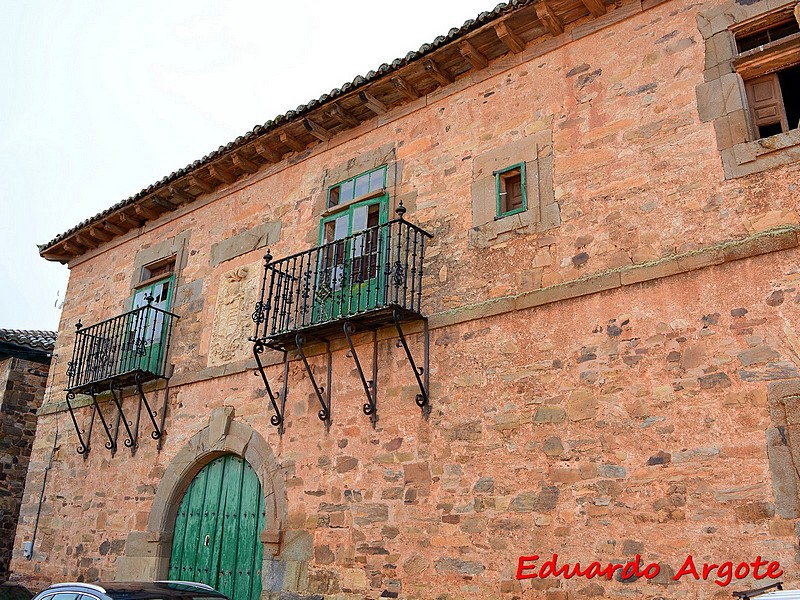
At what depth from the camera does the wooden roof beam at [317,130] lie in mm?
9148

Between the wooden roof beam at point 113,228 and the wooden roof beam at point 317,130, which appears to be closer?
the wooden roof beam at point 317,130

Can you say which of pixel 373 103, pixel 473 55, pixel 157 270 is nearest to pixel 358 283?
pixel 373 103

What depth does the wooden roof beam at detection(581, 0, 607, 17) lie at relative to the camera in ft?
22.9

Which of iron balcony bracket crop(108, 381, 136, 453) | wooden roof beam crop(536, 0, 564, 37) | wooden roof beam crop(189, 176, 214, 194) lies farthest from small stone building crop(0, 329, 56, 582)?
wooden roof beam crop(536, 0, 564, 37)

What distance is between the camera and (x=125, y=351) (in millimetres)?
10383

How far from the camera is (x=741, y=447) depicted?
5.11m

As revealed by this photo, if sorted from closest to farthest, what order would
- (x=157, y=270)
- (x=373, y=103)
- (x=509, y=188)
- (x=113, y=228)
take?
(x=509, y=188) < (x=373, y=103) < (x=157, y=270) < (x=113, y=228)

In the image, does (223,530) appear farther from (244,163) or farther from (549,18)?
(549,18)

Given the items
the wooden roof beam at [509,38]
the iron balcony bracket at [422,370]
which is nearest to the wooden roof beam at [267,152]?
the wooden roof beam at [509,38]

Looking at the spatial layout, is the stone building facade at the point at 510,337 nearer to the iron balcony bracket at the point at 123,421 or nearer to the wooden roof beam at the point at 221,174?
the iron balcony bracket at the point at 123,421

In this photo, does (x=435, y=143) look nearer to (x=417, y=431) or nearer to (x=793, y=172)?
(x=417, y=431)

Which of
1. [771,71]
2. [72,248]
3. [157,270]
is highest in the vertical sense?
[72,248]

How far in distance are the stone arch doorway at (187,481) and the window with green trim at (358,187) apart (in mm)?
3038

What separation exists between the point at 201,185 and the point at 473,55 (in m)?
4.95
